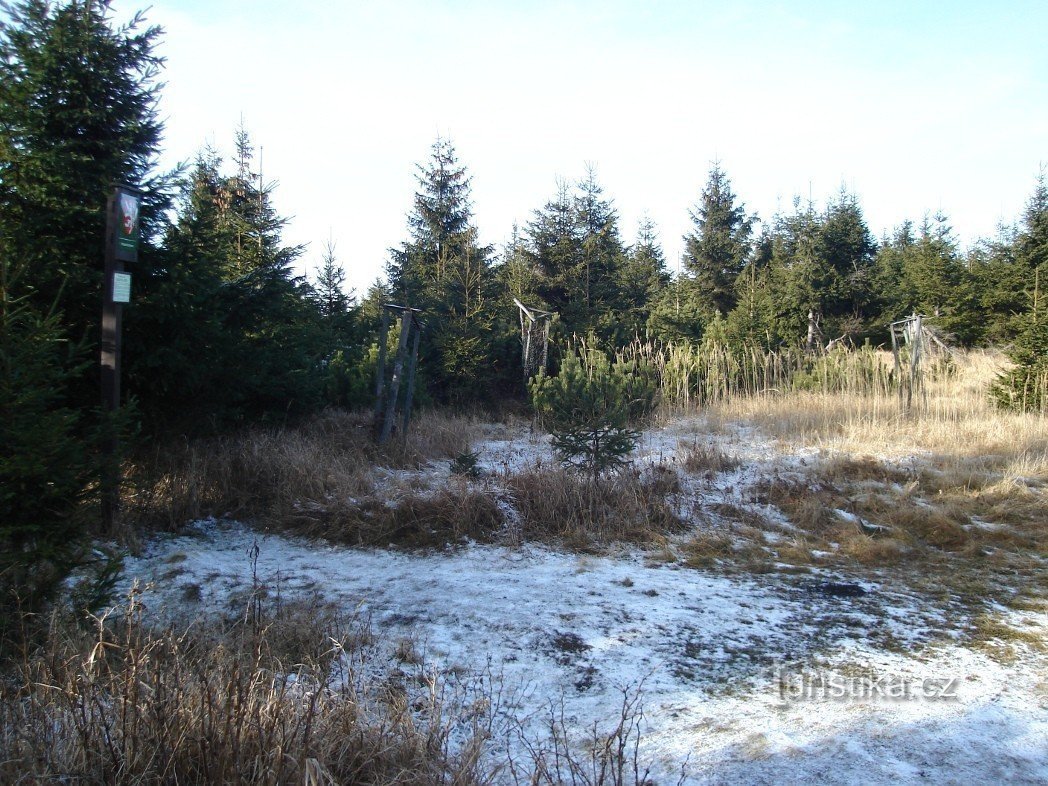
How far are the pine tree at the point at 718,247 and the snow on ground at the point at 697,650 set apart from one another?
21.0 meters

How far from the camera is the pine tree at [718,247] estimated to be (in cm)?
2486

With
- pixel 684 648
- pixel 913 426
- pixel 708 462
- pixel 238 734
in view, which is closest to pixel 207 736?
pixel 238 734

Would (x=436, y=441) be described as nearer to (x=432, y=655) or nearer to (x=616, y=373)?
(x=616, y=373)

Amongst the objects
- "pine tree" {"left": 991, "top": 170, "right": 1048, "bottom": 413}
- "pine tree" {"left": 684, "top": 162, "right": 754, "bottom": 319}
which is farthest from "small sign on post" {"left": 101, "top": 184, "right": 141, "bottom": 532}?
"pine tree" {"left": 684, "top": 162, "right": 754, "bottom": 319}

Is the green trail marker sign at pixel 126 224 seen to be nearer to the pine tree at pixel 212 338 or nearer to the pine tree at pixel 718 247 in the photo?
the pine tree at pixel 212 338

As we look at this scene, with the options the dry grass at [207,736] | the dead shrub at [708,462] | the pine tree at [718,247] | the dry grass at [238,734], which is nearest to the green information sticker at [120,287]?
the dry grass at [238,734]

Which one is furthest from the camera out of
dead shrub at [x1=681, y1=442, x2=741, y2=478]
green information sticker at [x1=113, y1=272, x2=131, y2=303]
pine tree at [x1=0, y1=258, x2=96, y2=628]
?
dead shrub at [x1=681, y1=442, x2=741, y2=478]

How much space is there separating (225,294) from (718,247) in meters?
21.8

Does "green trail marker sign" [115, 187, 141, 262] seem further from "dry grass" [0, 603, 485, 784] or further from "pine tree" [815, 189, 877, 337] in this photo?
"pine tree" [815, 189, 877, 337]

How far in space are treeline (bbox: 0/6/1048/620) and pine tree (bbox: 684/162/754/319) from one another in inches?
166

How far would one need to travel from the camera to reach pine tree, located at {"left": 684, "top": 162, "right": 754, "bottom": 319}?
24859 millimetres

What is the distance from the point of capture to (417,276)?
1609 centimetres

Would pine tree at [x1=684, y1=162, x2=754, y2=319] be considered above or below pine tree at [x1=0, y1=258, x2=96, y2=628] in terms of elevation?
above

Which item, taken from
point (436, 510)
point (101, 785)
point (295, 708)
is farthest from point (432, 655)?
point (436, 510)
